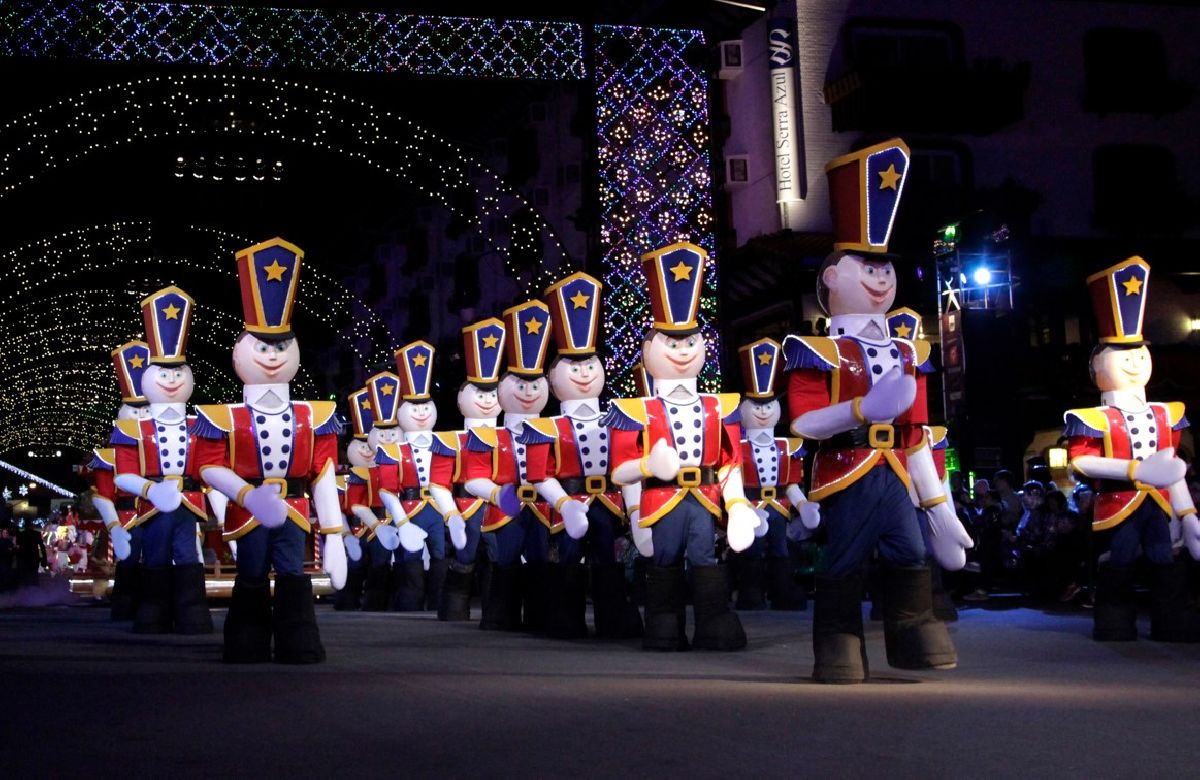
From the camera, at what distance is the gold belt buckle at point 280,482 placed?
1012 cm

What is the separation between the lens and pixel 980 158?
2858 centimetres

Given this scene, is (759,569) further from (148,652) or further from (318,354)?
(318,354)

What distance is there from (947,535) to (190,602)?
283 inches

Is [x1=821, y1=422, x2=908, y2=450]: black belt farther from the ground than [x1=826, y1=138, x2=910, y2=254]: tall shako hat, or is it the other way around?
[x1=826, y1=138, x2=910, y2=254]: tall shako hat

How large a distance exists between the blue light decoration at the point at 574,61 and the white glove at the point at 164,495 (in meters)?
7.34

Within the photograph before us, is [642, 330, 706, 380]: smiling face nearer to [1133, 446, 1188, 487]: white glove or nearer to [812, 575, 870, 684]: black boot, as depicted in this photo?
[812, 575, 870, 684]: black boot

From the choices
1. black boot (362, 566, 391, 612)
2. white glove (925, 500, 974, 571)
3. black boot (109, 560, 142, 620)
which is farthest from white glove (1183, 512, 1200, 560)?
black boot (109, 560, 142, 620)

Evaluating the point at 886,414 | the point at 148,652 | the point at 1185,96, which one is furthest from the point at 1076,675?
the point at 1185,96

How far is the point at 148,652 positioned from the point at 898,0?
70.7 ft

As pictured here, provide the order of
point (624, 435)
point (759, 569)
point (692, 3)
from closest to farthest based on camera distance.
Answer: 1. point (624, 435)
2. point (759, 569)
3. point (692, 3)

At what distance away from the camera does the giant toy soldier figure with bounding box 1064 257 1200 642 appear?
11.2 metres

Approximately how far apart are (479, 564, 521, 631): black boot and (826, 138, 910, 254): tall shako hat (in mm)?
5802

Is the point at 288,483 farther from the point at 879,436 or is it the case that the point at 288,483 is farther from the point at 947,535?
the point at 947,535

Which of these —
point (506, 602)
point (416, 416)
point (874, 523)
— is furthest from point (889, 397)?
point (416, 416)
